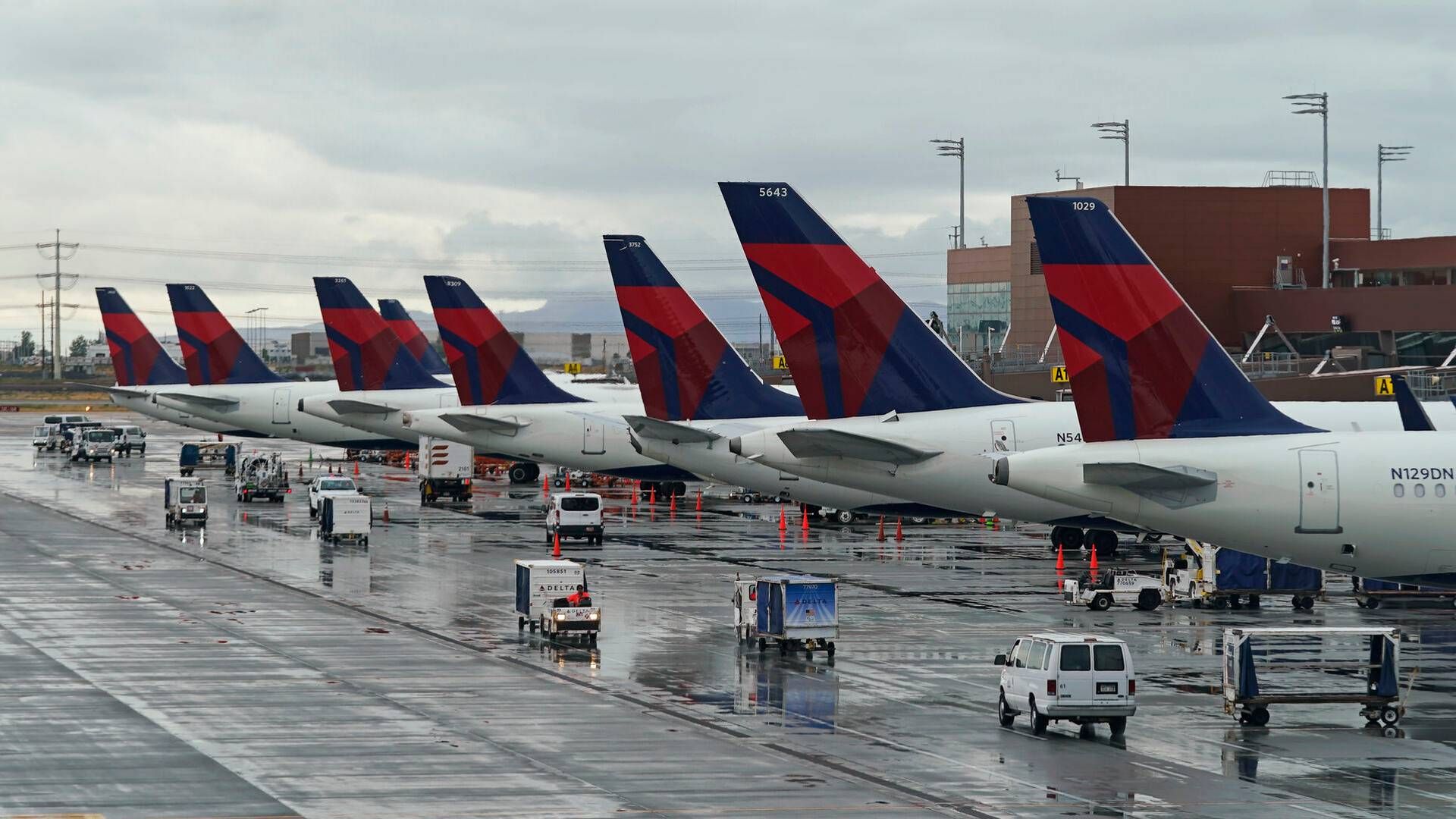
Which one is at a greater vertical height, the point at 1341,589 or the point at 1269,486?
the point at 1269,486

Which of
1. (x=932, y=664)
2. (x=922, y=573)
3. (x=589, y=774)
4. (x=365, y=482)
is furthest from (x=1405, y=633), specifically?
(x=365, y=482)

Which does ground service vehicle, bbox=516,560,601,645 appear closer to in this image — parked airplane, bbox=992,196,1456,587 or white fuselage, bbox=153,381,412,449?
parked airplane, bbox=992,196,1456,587

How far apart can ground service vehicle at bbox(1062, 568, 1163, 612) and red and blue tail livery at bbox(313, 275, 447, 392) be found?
55.7 metres

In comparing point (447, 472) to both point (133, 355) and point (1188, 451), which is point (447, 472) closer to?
point (133, 355)

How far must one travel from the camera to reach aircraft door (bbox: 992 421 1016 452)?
47812mm

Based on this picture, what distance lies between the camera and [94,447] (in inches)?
Answer: 4916

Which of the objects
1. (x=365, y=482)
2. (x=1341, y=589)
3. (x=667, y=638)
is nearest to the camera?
(x=667, y=638)

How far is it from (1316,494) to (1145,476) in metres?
3.64

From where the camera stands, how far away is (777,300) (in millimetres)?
48062

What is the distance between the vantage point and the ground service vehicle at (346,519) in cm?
6850

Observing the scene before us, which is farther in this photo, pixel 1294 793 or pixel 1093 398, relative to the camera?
pixel 1093 398

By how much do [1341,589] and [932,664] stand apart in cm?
2090

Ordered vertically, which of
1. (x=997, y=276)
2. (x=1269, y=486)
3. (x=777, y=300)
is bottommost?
(x=1269, y=486)

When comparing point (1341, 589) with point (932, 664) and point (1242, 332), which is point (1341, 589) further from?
point (1242, 332)
